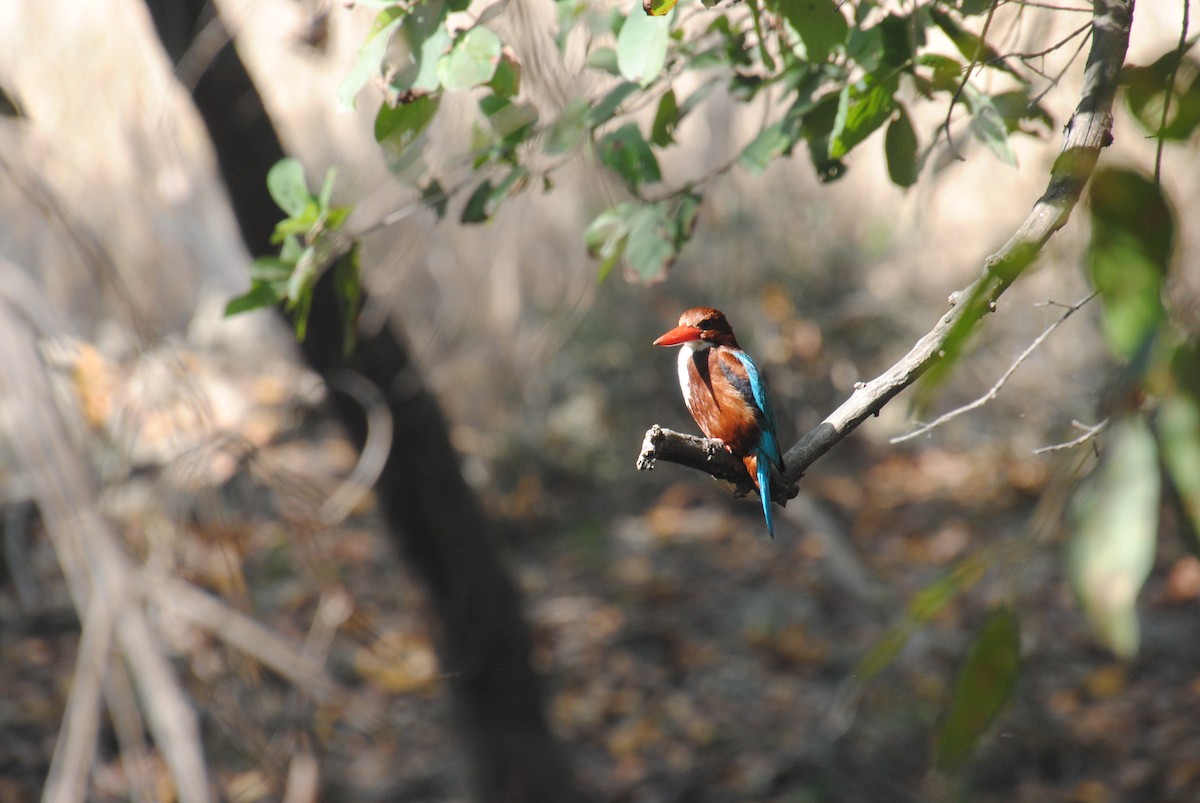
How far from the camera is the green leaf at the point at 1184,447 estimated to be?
17.2 inches

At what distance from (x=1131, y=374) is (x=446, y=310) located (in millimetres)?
2646

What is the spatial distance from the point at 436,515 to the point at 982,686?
11.5 feet

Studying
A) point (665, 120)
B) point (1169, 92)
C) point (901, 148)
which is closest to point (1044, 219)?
point (1169, 92)

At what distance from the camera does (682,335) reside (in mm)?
1884

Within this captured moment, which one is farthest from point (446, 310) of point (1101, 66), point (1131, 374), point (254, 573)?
point (254, 573)

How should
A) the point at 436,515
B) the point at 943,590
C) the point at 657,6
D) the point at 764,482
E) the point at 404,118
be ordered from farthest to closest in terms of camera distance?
the point at 436,515
the point at 764,482
the point at 404,118
the point at 657,6
the point at 943,590

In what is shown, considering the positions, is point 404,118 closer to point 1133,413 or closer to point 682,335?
point 682,335

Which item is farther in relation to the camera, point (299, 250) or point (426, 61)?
point (299, 250)

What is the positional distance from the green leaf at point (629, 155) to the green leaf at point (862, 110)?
11.9 inches

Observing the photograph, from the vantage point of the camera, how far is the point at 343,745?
4.97 meters

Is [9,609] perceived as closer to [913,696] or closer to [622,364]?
[622,364]

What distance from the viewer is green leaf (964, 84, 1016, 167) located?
1.35 metres

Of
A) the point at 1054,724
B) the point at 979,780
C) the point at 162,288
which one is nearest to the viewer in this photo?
the point at 979,780

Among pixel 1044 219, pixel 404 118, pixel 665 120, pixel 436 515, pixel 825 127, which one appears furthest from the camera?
pixel 436 515
